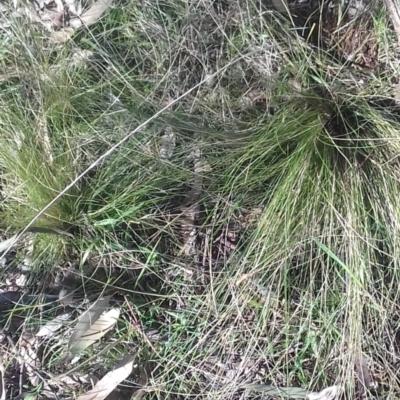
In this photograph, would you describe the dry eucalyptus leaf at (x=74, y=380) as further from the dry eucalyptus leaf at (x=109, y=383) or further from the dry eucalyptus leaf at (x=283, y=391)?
the dry eucalyptus leaf at (x=283, y=391)

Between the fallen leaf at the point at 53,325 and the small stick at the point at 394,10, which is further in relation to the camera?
the fallen leaf at the point at 53,325

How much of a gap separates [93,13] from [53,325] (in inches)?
25.4

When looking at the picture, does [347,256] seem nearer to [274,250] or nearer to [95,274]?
[274,250]

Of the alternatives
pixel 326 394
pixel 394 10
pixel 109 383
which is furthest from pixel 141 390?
pixel 394 10

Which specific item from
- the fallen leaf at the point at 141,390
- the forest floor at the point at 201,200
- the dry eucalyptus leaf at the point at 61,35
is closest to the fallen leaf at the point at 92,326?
the forest floor at the point at 201,200

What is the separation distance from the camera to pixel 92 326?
3.92 ft

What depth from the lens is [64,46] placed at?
1.22 meters

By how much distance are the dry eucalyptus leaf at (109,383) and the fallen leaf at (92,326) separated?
8 centimetres

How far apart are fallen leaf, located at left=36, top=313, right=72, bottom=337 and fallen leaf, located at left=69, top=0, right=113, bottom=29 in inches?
23.6

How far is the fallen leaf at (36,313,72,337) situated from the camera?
4.01ft

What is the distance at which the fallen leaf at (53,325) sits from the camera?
122cm

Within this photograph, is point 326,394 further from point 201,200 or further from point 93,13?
point 93,13

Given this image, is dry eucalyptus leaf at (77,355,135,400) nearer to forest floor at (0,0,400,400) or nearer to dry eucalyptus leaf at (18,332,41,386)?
forest floor at (0,0,400,400)

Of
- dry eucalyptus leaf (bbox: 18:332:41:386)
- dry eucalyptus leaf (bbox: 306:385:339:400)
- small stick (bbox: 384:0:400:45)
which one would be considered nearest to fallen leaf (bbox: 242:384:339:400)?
dry eucalyptus leaf (bbox: 306:385:339:400)
